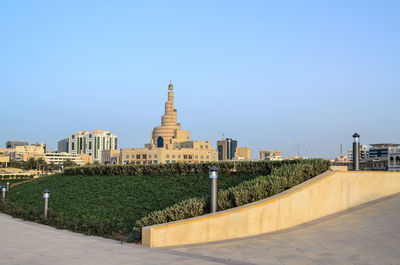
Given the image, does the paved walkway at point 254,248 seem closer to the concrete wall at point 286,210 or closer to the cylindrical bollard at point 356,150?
the concrete wall at point 286,210

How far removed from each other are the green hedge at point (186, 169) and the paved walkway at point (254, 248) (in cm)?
548

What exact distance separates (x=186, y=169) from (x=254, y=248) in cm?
1186

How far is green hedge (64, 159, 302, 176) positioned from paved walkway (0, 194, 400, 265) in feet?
18.0

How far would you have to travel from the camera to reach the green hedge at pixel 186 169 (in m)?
17.7

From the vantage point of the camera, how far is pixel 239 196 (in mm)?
11281

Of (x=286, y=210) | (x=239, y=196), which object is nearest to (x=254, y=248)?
(x=239, y=196)

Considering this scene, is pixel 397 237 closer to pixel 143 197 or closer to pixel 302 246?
pixel 302 246

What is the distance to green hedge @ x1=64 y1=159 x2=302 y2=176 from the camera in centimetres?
1767

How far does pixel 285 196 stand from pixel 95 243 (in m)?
5.05

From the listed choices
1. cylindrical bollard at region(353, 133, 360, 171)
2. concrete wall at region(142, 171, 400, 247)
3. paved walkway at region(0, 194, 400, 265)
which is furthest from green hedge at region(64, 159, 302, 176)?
paved walkway at region(0, 194, 400, 265)

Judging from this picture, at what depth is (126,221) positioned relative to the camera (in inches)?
527

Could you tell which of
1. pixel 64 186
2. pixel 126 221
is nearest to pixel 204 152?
pixel 64 186

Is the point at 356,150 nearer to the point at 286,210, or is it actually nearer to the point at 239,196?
the point at 286,210

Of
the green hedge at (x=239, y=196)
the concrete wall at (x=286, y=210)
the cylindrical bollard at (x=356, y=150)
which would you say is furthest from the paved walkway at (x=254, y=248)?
the cylindrical bollard at (x=356, y=150)
